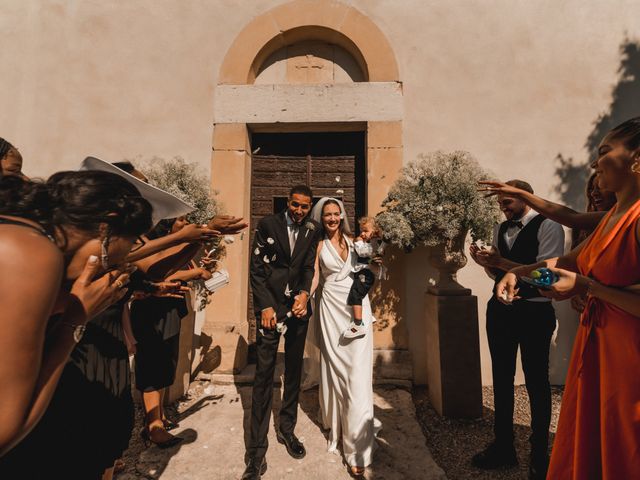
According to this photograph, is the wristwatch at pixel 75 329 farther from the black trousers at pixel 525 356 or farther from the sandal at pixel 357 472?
the black trousers at pixel 525 356

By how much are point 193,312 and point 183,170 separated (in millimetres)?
1788

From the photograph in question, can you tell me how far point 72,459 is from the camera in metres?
1.54

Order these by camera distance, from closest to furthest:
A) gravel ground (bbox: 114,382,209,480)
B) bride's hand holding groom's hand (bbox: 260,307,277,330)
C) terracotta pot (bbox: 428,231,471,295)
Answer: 1. gravel ground (bbox: 114,382,209,480)
2. bride's hand holding groom's hand (bbox: 260,307,277,330)
3. terracotta pot (bbox: 428,231,471,295)

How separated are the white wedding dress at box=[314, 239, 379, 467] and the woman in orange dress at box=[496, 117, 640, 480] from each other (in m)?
1.48

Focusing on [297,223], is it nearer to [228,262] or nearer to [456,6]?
[228,262]

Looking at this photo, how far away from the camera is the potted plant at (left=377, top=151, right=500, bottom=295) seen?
12.1 ft

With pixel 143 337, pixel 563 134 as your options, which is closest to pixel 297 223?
pixel 143 337

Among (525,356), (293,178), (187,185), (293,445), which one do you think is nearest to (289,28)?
(293,178)

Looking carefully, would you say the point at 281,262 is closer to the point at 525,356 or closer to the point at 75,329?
the point at 75,329

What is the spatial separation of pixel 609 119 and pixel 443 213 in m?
2.89

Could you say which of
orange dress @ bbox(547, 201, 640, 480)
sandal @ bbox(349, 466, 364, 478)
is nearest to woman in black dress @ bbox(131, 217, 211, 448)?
sandal @ bbox(349, 466, 364, 478)

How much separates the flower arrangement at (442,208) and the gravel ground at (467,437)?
72.8 inches

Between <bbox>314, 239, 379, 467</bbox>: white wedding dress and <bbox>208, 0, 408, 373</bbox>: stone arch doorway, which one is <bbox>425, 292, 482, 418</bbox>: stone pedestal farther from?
<bbox>314, 239, 379, 467</bbox>: white wedding dress

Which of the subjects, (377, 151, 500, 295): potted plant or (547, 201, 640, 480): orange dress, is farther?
(377, 151, 500, 295): potted plant
